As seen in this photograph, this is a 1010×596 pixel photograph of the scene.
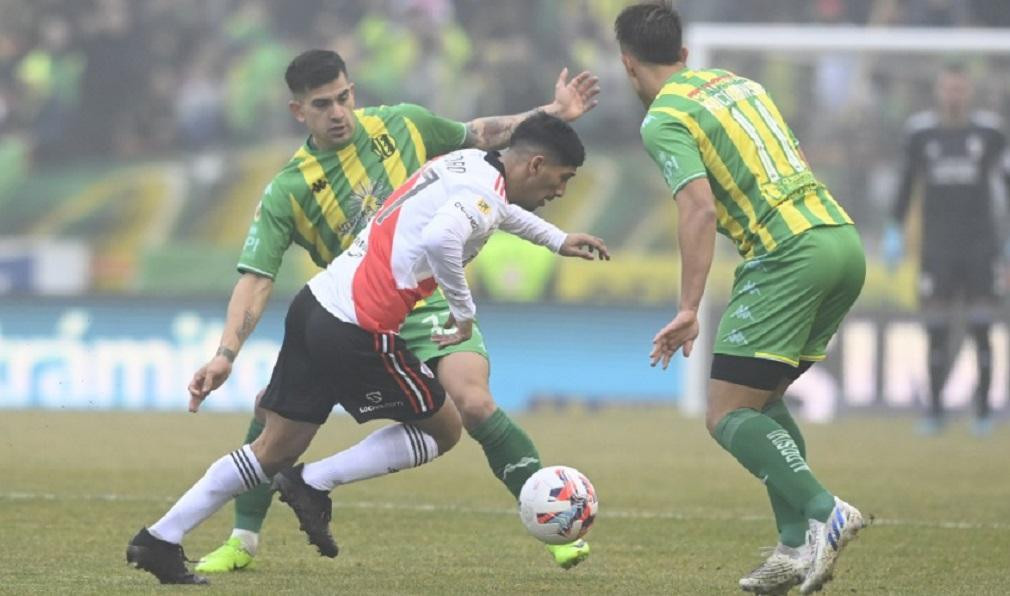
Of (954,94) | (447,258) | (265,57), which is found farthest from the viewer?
(265,57)

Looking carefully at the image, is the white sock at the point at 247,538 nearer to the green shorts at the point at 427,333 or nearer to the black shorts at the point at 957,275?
the green shorts at the point at 427,333

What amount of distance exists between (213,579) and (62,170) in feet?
54.7

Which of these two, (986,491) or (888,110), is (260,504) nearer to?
(986,491)

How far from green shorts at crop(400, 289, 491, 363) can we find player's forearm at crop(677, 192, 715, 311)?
1.59 meters

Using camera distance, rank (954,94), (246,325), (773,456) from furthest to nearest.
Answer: (954,94), (246,325), (773,456)

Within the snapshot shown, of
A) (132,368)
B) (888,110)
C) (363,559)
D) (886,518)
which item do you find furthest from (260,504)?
(888,110)

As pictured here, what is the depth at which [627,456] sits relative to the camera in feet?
43.6

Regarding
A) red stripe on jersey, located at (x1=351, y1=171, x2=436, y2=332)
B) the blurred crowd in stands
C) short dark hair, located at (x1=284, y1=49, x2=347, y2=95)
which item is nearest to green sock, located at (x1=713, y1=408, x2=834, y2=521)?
red stripe on jersey, located at (x1=351, y1=171, x2=436, y2=332)

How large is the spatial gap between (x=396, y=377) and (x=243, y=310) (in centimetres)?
90

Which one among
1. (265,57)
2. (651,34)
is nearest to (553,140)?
(651,34)

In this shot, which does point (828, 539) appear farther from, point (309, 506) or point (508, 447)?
point (309, 506)

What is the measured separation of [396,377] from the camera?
275 inches

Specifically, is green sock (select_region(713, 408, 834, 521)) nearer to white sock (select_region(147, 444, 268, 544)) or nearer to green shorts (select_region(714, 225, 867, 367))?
green shorts (select_region(714, 225, 867, 367))

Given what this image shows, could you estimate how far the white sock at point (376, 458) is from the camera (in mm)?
7285
